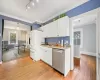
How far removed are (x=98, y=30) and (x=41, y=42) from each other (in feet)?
9.43

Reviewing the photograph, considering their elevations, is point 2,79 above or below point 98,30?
below

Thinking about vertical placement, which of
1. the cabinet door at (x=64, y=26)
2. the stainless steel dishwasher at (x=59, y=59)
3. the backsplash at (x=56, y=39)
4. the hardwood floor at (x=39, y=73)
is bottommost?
the hardwood floor at (x=39, y=73)

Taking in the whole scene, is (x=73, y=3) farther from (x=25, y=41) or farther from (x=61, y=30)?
(x=25, y=41)

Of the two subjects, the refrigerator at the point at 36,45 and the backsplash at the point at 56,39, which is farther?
the refrigerator at the point at 36,45

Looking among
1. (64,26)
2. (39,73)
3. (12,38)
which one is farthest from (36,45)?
(12,38)

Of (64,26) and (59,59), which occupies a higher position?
(64,26)

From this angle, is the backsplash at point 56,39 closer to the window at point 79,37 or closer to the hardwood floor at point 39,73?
the hardwood floor at point 39,73

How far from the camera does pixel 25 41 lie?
564 cm

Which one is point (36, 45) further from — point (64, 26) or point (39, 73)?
point (64, 26)

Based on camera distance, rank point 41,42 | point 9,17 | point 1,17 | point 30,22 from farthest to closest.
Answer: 1. point 30,22
2. point 41,42
3. point 9,17
4. point 1,17

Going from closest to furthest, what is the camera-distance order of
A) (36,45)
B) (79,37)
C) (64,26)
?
1. (64,26)
2. (36,45)
3. (79,37)

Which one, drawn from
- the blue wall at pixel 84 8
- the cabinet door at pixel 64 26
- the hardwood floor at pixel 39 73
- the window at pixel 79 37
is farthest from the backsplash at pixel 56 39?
the window at pixel 79 37

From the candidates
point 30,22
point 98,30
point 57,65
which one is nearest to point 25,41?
point 30,22

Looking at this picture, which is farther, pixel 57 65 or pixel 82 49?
pixel 82 49
